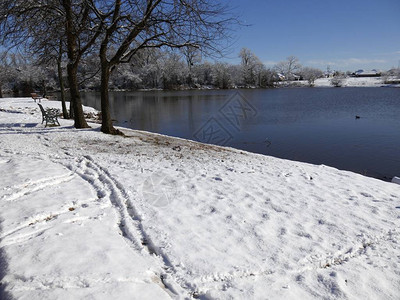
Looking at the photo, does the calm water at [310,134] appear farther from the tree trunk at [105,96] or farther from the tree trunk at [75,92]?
the tree trunk at [75,92]

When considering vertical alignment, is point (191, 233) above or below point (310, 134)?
above

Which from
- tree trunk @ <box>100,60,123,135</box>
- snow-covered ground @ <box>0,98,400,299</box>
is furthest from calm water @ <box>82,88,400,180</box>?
tree trunk @ <box>100,60,123,135</box>

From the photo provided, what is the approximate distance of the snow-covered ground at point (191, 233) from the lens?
3012 millimetres

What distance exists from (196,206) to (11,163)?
4938 millimetres

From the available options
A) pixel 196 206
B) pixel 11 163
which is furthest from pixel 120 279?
pixel 11 163

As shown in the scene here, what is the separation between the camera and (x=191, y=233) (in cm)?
408

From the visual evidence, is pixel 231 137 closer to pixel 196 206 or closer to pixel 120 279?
pixel 196 206

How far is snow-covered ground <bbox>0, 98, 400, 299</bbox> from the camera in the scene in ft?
9.88

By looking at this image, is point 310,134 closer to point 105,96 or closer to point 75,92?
point 105,96

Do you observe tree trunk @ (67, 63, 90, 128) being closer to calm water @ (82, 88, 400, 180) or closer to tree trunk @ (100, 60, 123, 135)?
tree trunk @ (100, 60, 123, 135)

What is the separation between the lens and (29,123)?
1441 centimetres

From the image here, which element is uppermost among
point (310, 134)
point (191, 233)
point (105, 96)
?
point (105, 96)

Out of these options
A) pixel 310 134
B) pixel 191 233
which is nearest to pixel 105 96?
pixel 191 233

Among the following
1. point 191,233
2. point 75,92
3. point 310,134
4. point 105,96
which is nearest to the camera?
point 191,233
